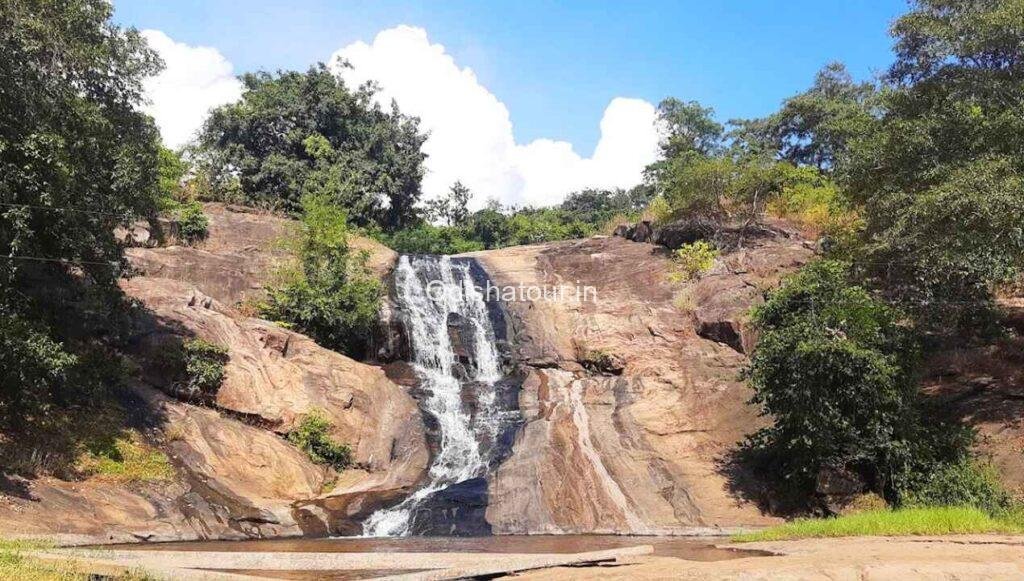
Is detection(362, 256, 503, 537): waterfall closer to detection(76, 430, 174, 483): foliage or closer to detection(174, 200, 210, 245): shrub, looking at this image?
detection(76, 430, 174, 483): foliage

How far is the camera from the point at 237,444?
17.9 metres

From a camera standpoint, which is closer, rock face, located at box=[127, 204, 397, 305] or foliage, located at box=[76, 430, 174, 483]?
foliage, located at box=[76, 430, 174, 483]

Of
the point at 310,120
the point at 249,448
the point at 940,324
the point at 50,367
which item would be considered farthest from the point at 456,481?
the point at 310,120

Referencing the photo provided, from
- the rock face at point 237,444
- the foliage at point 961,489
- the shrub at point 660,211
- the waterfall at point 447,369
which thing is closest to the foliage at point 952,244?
the foliage at point 961,489

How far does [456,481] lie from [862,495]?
33.0ft

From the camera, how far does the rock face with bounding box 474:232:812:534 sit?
57.7 ft

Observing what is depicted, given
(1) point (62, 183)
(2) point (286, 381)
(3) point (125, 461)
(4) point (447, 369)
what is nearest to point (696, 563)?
(3) point (125, 461)

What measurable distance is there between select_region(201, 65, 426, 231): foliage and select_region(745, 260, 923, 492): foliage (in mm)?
28648

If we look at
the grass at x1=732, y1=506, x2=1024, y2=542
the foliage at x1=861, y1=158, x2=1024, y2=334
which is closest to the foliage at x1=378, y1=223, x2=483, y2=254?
the foliage at x1=861, y1=158, x2=1024, y2=334

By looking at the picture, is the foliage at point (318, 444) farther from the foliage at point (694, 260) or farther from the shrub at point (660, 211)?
the shrub at point (660, 211)

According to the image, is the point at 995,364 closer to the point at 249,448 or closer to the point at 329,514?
the point at 329,514

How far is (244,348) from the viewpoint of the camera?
2078 centimetres

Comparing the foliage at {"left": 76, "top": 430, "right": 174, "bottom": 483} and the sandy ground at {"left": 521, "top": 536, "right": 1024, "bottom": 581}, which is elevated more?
the foliage at {"left": 76, "top": 430, "right": 174, "bottom": 483}

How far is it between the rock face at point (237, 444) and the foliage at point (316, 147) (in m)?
15.3
